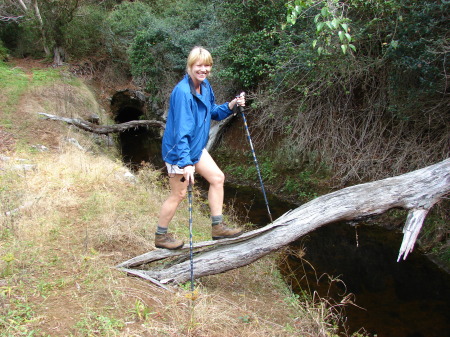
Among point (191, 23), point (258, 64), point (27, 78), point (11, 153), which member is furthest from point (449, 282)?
point (27, 78)

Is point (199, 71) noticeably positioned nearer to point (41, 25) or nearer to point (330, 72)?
point (330, 72)

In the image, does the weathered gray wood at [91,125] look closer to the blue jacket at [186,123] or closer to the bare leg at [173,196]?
the bare leg at [173,196]

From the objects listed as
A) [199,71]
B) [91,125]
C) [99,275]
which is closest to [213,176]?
[199,71]

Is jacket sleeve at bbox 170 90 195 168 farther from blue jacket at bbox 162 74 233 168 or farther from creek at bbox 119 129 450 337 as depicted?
creek at bbox 119 129 450 337

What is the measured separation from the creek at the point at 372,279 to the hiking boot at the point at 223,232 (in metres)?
1.30

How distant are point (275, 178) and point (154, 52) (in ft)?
25.8

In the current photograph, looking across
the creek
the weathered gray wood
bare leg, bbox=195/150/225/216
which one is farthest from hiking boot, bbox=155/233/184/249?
the weathered gray wood

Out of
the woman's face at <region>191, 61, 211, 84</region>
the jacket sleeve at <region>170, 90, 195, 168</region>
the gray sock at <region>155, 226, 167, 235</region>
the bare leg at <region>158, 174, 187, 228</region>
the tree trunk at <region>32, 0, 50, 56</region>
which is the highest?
the tree trunk at <region>32, 0, 50, 56</region>

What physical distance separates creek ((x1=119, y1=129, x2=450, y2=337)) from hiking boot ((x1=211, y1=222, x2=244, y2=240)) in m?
1.30

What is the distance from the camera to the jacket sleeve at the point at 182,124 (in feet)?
11.9

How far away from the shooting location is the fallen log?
429cm

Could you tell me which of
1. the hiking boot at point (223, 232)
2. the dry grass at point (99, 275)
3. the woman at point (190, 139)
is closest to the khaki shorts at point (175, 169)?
the woman at point (190, 139)

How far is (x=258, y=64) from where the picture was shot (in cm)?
1108

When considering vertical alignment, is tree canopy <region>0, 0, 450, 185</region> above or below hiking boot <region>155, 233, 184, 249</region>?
above
